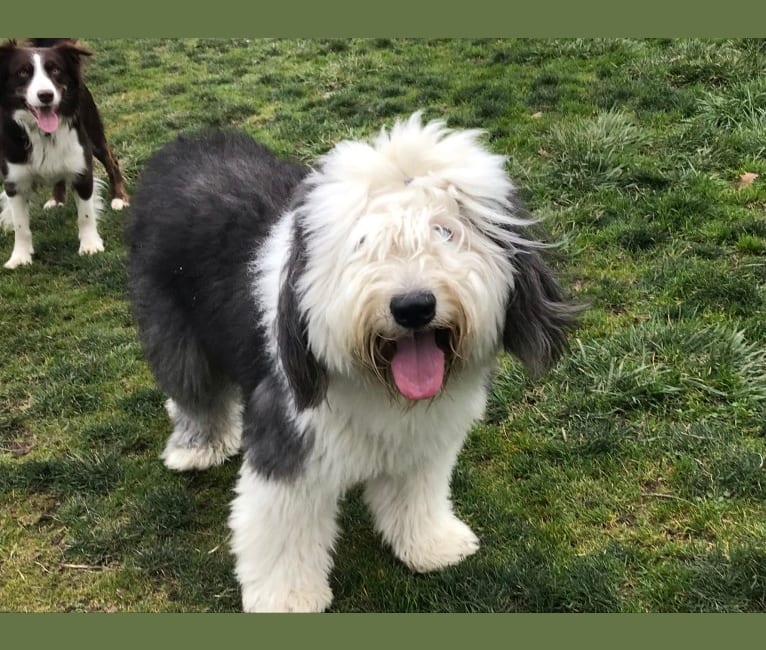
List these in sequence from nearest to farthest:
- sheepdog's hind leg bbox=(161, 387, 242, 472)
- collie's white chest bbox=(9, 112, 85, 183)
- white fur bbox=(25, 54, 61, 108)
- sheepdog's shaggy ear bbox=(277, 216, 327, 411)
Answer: sheepdog's shaggy ear bbox=(277, 216, 327, 411), sheepdog's hind leg bbox=(161, 387, 242, 472), white fur bbox=(25, 54, 61, 108), collie's white chest bbox=(9, 112, 85, 183)

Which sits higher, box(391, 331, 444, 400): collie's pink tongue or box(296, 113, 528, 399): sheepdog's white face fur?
box(296, 113, 528, 399): sheepdog's white face fur

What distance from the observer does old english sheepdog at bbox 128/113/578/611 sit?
2266 mm

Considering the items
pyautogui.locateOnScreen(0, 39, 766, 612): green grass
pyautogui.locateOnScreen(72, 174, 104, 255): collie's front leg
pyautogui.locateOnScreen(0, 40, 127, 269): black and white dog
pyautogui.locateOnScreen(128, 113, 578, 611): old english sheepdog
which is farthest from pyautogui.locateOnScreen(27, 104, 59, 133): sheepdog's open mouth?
pyautogui.locateOnScreen(128, 113, 578, 611): old english sheepdog

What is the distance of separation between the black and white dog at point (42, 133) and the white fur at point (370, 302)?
12.5 ft

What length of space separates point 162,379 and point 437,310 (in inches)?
76.6

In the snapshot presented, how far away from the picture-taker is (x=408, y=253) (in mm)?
2230

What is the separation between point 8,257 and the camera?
6.38 metres

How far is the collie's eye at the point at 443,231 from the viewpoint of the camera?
2281mm

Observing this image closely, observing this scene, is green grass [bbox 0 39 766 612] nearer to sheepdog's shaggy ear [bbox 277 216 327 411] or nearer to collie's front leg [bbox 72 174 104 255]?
collie's front leg [bbox 72 174 104 255]

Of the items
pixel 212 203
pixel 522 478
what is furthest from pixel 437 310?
pixel 522 478

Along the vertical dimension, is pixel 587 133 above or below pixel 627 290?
above

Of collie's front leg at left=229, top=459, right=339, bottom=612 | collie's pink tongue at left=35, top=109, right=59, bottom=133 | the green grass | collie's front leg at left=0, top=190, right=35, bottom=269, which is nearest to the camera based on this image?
collie's front leg at left=229, top=459, right=339, bottom=612

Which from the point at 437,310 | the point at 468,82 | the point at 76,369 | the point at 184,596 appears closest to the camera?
the point at 437,310

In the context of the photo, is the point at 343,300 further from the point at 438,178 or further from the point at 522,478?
the point at 522,478
